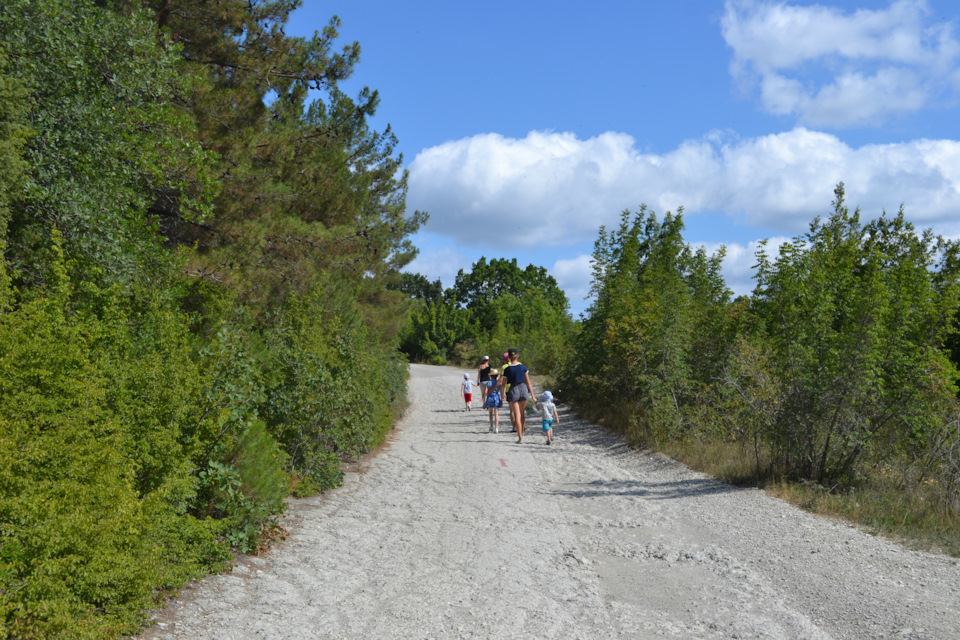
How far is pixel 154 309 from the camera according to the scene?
20.6 feet

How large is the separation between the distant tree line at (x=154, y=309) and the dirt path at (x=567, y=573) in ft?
2.17

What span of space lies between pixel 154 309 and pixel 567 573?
13.8 ft

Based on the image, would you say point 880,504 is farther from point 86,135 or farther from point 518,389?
point 86,135

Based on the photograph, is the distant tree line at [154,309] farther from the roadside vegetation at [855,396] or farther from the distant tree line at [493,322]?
the distant tree line at [493,322]

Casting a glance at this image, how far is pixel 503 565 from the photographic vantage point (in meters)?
6.65

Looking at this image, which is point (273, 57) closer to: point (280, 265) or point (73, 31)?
point (280, 265)

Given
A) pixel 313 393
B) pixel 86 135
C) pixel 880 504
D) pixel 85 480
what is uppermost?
pixel 86 135

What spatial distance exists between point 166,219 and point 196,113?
1.80 metres

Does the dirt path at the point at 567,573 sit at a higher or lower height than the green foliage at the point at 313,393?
lower

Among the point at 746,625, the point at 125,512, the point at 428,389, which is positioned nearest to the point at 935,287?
the point at 746,625

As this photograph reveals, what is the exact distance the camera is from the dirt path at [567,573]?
5121mm

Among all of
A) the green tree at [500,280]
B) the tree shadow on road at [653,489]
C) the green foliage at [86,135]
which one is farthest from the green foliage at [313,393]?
the green tree at [500,280]

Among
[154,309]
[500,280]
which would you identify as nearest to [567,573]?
[154,309]

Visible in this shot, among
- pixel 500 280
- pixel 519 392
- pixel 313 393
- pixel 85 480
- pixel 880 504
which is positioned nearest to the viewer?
pixel 85 480
